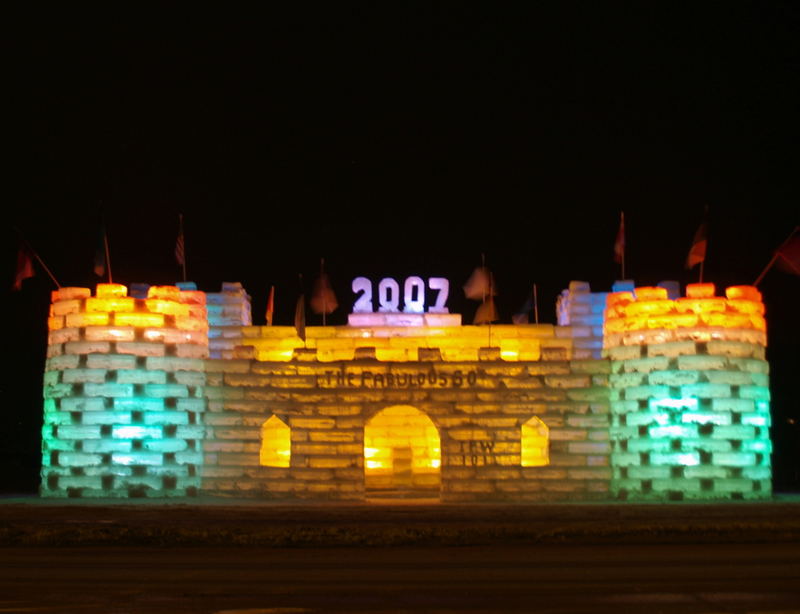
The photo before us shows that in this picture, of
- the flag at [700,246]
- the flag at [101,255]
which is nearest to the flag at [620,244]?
the flag at [700,246]

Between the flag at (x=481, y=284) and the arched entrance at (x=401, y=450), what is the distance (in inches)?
200

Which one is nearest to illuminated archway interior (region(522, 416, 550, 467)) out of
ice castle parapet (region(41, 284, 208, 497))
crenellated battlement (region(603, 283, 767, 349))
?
crenellated battlement (region(603, 283, 767, 349))

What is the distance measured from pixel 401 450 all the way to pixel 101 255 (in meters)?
13.5

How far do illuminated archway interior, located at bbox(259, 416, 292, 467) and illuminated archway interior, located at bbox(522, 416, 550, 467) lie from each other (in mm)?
8095

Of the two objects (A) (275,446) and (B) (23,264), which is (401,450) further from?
(B) (23,264)

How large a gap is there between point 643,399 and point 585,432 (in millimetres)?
2237

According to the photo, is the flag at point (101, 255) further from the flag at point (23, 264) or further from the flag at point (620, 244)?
the flag at point (620, 244)

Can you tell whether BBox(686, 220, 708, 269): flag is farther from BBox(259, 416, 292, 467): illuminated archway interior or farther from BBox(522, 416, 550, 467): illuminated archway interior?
BBox(259, 416, 292, 467): illuminated archway interior

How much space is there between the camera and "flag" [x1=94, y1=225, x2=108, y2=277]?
3712 centimetres

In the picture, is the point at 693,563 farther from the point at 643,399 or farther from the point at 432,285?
the point at 432,285

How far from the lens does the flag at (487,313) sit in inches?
1536

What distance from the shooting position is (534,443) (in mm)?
37125

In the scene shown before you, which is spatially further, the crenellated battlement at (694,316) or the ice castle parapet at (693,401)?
the crenellated battlement at (694,316)

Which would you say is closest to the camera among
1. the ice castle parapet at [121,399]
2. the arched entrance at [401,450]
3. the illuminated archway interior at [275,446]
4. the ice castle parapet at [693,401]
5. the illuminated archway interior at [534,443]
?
the ice castle parapet at [693,401]
